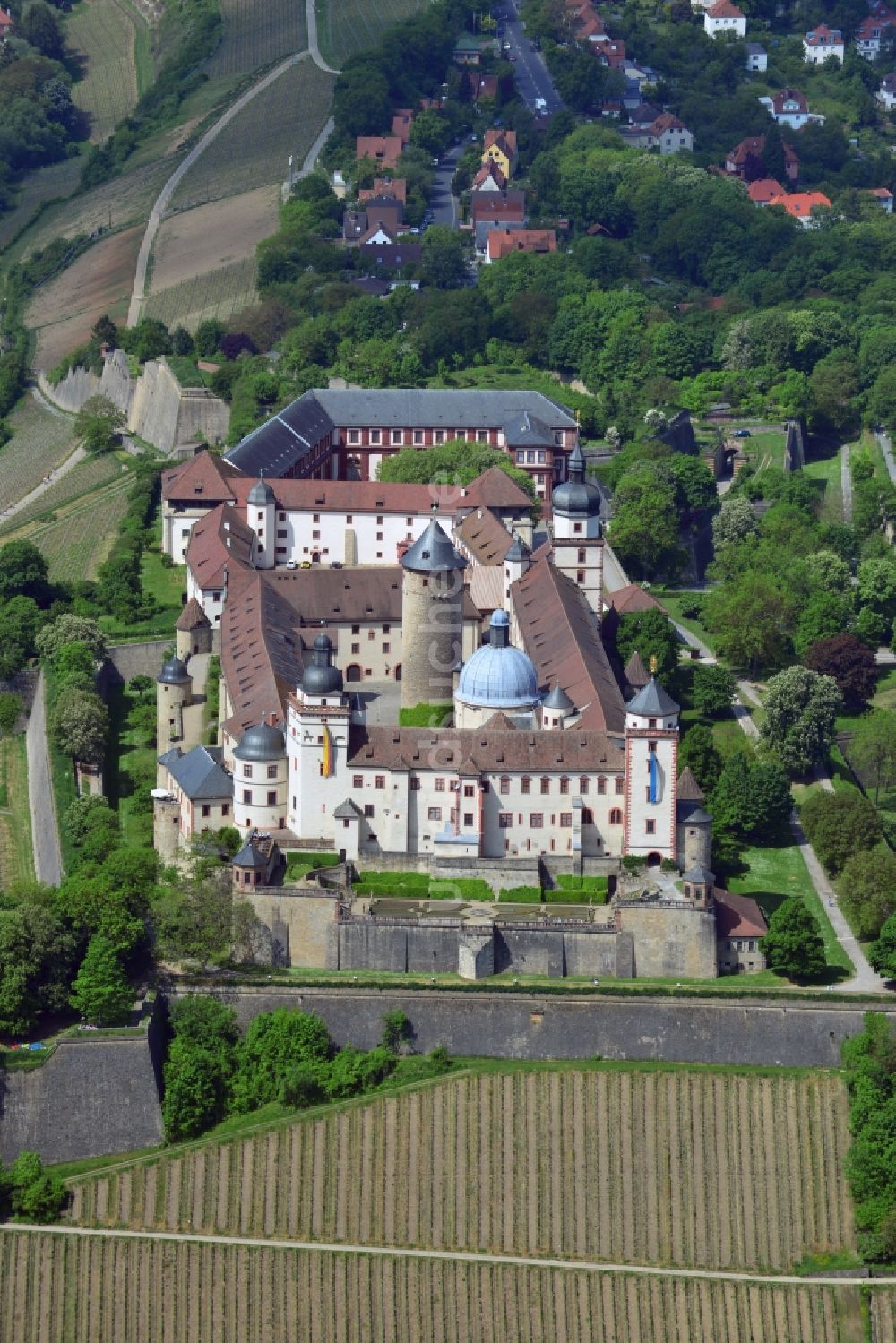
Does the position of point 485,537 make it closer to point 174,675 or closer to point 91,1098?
point 174,675

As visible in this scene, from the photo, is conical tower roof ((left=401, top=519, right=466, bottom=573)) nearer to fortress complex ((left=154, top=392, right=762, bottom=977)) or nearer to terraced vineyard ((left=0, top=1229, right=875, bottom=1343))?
fortress complex ((left=154, top=392, right=762, bottom=977))

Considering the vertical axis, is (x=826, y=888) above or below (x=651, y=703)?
below

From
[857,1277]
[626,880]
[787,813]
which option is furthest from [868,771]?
[857,1277]

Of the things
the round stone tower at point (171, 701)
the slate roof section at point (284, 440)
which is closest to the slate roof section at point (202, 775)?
the round stone tower at point (171, 701)

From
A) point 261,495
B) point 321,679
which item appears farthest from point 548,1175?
point 261,495

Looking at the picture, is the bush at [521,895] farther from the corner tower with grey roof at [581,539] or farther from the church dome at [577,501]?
the church dome at [577,501]

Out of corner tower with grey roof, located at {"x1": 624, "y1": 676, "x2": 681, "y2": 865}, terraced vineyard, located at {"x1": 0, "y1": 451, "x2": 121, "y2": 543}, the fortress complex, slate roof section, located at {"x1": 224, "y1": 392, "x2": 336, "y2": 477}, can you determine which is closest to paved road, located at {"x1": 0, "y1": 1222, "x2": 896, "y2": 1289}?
the fortress complex
